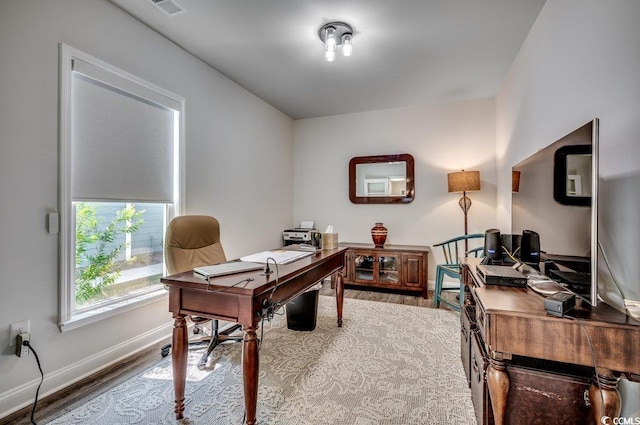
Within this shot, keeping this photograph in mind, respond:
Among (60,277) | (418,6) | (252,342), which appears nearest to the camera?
(252,342)

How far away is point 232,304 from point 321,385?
92 centimetres

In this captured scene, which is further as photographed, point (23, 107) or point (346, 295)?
point (346, 295)

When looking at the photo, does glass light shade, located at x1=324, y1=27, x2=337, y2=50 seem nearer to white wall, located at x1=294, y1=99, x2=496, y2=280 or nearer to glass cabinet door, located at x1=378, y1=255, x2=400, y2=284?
white wall, located at x1=294, y1=99, x2=496, y2=280

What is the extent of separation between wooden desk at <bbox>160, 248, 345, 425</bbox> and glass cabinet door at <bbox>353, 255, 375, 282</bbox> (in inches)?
96.6

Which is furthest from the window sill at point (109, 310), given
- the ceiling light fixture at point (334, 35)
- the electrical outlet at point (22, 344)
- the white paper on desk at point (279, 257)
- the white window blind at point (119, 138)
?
the ceiling light fixture at point (334, 35)

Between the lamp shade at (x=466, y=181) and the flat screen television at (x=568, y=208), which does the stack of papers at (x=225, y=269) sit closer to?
the flat screen television at (x=568, y=208)

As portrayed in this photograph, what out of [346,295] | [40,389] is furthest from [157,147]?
[346,295]

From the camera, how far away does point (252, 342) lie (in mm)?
1340

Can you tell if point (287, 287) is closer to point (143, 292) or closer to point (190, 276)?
point (190, 276)

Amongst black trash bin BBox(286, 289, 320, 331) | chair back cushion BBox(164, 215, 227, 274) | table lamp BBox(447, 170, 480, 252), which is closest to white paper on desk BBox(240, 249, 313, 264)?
chair back cushion BBox(164, 215, 227, 274)

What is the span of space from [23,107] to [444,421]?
9.67 feet

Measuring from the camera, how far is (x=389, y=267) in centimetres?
396

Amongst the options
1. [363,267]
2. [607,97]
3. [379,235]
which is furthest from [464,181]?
[607,97]

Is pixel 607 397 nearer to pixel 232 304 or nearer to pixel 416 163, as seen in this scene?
pixel 232 304
